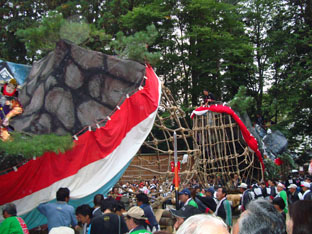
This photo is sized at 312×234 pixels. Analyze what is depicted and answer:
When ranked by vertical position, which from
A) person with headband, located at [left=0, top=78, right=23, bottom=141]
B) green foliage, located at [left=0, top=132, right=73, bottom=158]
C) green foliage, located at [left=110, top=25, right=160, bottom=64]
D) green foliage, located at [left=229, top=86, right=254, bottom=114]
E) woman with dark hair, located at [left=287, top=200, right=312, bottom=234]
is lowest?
woman with dark hair, located at [left=287, top=200, right=312, bottom=234]

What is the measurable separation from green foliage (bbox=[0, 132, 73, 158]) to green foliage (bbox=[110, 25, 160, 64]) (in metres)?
2.36

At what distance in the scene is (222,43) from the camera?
20094 mm

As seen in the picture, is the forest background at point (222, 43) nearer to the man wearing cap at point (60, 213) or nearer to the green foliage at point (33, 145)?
the green foliage at point (33, 145)

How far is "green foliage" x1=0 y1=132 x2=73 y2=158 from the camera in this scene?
5.00 meters

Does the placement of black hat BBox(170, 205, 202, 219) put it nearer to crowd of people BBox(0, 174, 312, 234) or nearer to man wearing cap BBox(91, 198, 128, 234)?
crowd of people BBox(0, 174, 312, 234)

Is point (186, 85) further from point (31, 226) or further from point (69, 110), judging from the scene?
point (31, 226)

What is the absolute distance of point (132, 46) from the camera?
7.36m

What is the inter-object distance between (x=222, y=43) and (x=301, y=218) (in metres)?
18.6

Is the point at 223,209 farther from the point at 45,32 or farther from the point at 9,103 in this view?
the point at 45,32

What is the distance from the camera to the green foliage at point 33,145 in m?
5.00

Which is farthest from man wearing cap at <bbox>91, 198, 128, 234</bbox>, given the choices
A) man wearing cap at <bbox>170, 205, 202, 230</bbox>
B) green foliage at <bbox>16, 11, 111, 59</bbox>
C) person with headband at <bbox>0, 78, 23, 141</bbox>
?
green foliage at <bbox>16, 11, 111, 59</bbox>

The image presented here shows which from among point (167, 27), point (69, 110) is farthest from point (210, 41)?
point (69, 110)

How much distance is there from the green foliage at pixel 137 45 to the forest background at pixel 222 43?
10.7 metres

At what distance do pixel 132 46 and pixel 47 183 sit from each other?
125 inches
